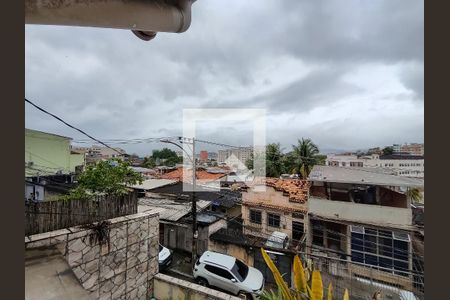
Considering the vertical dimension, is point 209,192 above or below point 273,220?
above

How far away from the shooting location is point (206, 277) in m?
6.17

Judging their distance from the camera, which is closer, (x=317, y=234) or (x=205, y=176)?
(x=317, y=234)

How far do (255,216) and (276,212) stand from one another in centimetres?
93

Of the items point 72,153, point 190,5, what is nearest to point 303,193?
point 190,5

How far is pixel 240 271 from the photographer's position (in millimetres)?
6141

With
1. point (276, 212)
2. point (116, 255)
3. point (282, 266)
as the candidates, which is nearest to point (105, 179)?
point (116, 255)

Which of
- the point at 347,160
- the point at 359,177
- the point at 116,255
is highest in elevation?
the point at 347,160

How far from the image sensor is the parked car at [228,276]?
19.0ft

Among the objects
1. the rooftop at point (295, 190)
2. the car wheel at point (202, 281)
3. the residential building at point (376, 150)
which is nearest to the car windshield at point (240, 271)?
the car wheel at point (202, 281)

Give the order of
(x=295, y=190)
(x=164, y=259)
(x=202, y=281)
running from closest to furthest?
1. (x=202, y=281)
2. (x=164, y=259)
3. (x=295, y=190)

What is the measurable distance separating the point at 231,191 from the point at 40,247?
859 cm

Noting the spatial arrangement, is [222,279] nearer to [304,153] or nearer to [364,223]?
[364,223]

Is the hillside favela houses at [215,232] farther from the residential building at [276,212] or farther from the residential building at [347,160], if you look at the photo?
the residential building at [347,160]

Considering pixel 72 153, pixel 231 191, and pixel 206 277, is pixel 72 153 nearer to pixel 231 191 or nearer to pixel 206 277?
pixel 231 191
